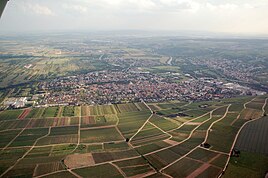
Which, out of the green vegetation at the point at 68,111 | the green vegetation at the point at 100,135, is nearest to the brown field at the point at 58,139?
the green vegetation at the point at 100,135

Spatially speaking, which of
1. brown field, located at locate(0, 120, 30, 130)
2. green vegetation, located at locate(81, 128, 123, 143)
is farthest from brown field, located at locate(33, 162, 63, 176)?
brown field, located at locate(0, 120, 30, 130)

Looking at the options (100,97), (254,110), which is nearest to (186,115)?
(254,110)

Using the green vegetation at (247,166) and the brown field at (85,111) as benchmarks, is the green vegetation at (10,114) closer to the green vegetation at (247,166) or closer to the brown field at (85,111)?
the brown field at (85,111)

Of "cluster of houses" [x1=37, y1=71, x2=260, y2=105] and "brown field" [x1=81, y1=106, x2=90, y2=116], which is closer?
"brown field" [x1=81, y1=106, x2=90, y2=116]

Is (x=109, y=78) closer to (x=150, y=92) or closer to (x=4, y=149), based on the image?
(x=150, y=92)

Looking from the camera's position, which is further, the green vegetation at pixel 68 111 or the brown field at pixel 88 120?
the green vegetation at pixel 68 111

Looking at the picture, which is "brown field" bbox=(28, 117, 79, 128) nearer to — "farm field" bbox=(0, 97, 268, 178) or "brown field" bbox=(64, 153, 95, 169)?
"farm field" bbox=(0, 97, 268, 178)

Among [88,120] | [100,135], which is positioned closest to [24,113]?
[88,120]

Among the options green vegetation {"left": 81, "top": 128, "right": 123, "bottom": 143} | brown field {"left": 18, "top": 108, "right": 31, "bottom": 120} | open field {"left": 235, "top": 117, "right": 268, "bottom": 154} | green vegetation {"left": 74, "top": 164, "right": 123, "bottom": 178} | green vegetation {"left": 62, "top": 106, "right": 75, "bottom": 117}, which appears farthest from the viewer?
green vegetation {"left": 62, "top": 106, "right": 75, "bottom": 117}
